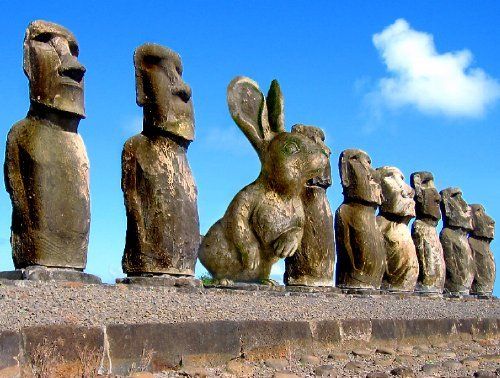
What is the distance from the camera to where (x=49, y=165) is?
705cm

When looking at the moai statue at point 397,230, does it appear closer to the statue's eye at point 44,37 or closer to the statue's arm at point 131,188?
the statue's arm at point 131,188

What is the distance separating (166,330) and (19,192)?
8.19 ft

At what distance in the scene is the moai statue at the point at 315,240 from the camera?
10364 mm

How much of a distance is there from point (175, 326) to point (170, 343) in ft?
0.41

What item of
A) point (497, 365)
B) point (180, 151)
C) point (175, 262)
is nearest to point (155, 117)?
point (180, 151)

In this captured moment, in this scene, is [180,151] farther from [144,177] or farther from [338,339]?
[338,339]

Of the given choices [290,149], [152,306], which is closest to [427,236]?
[290,149]

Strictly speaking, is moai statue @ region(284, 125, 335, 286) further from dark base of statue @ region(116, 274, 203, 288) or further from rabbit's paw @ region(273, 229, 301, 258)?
dark base of statue @ region(116, 274, 203, 288)

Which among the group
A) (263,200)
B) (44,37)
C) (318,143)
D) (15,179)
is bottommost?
(15,179)

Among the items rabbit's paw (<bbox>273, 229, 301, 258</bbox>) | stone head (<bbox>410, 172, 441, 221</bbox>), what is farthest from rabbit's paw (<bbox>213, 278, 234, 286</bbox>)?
stone head (<bbox>410, 172, 441, 221</bbox>)

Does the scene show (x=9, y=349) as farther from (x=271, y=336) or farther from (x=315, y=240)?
(x=315, y=240)

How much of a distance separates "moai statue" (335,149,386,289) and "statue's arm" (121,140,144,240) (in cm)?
454

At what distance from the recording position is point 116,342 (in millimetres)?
4871

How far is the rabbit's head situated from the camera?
9.44 metres
